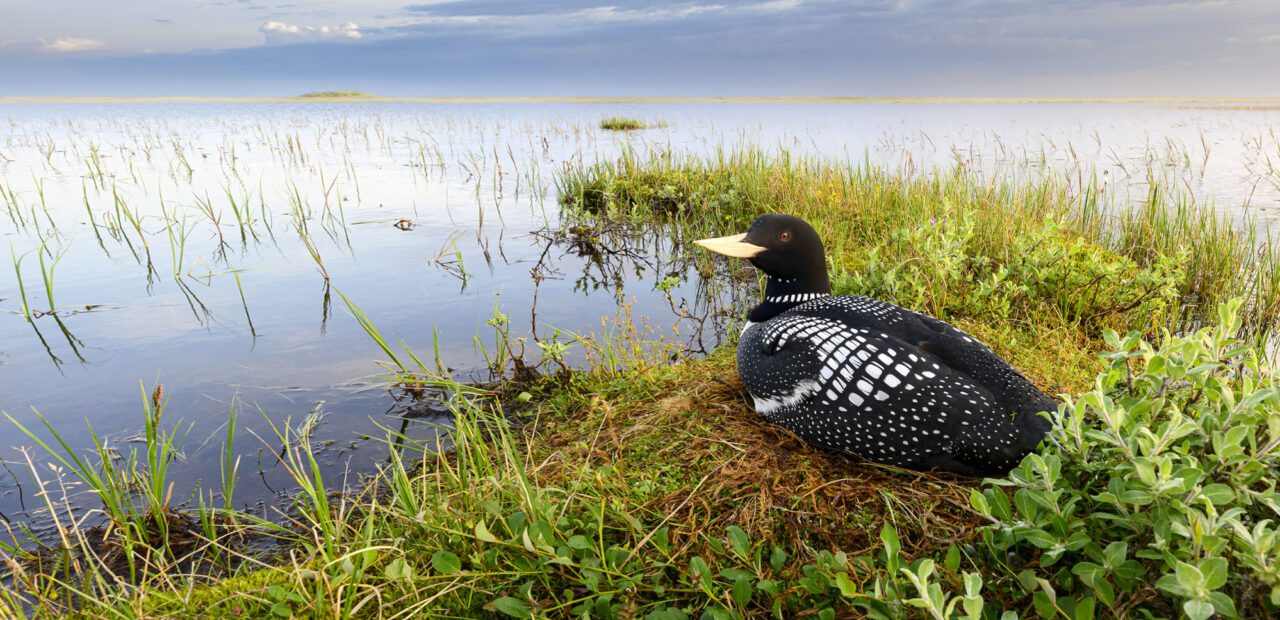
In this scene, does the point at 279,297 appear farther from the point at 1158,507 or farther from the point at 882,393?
the point at 1158,507

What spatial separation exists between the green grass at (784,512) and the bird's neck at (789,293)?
38 centimetres

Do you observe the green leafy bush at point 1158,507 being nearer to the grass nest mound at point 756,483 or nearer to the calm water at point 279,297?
the grass nest mound at point 756,483

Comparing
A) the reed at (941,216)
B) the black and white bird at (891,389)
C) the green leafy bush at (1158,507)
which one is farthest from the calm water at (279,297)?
the green leafy bush at (1158,507)

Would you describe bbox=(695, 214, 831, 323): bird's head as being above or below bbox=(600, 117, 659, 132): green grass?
below

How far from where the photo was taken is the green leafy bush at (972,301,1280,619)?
1250mm

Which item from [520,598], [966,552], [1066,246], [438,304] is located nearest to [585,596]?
[520,598]

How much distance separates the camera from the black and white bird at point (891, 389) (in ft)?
6.88

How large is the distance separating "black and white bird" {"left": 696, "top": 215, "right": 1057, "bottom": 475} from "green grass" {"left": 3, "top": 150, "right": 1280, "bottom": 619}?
0.13 metres

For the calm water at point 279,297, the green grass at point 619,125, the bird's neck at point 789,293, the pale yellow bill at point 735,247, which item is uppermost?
the green grass at point 619,125

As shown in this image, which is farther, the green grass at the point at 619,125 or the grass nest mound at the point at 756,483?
the green grass at the point at 619,125

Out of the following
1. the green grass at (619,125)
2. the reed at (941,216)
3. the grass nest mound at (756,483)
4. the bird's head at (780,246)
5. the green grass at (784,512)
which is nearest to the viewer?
the green grass at (784,512)

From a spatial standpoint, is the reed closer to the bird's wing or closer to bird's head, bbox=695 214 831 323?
bird's head, bbox=695 214 831 323

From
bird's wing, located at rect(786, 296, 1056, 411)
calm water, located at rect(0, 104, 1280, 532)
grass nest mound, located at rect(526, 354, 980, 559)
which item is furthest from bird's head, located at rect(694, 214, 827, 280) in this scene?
calm water, located at rect(0, 104, 1280, 532)

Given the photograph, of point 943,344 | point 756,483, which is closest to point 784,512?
point 756,483
